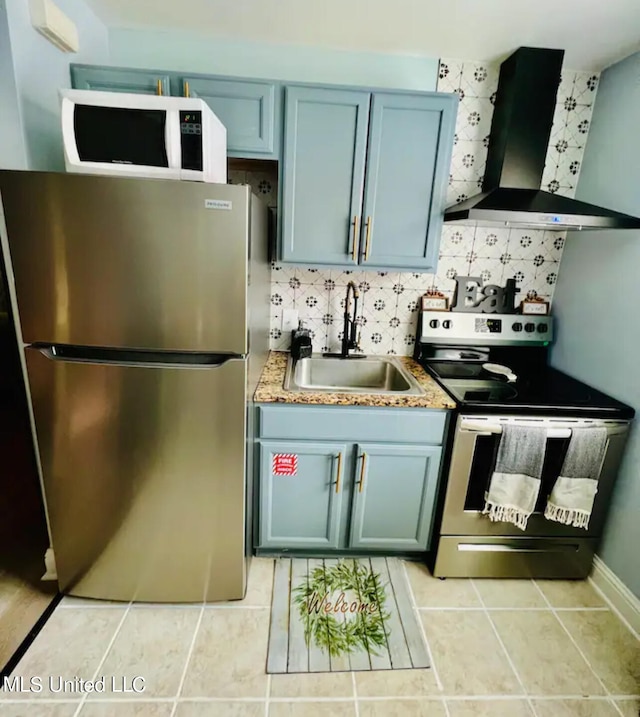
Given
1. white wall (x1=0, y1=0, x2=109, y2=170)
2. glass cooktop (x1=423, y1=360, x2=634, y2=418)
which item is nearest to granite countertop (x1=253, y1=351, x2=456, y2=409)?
glass cooktop (x1=423, y1=360, x2=634, y2=418)

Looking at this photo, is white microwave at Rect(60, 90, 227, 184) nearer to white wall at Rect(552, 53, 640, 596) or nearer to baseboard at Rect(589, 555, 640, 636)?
white wall at Rect(552, 53, 640, 596)

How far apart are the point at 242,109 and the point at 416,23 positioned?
2.73 feet

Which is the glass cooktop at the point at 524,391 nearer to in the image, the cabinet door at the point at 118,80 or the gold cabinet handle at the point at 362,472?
the gold cabinet handle at the point at 362,472

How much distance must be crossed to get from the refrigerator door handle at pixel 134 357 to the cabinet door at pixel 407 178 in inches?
36.0

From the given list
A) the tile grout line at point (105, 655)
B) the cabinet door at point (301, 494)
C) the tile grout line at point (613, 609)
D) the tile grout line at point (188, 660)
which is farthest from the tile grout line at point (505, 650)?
the tile grout line at point (105, 655)

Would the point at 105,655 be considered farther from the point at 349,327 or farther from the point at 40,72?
the point at 40,72

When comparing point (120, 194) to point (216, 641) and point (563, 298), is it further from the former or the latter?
point (563, 298)

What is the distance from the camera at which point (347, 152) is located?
1.74 meters

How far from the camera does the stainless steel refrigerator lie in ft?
4.11

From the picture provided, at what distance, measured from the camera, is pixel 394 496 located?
180 cm

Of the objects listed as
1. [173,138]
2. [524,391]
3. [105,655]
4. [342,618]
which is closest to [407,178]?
[173,138]

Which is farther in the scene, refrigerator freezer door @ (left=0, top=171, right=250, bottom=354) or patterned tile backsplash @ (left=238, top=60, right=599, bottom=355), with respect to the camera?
patterned tile backsplash @ (left=238, top=60, right=599, bottom=355)

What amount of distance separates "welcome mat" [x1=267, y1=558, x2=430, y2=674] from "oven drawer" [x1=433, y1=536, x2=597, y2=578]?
0.26 metres

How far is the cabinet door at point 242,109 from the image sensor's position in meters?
1.66
